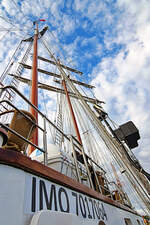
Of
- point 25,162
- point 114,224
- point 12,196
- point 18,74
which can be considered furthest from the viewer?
point 18,74

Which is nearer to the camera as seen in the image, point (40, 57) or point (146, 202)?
point (146, 202)

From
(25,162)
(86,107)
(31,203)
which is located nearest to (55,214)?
(31,203)

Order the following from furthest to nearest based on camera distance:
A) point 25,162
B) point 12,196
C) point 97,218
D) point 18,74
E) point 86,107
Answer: point 18,74
point 86,107
point 97,218
point 25,162
point 12,196

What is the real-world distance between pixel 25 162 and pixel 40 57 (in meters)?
19.4

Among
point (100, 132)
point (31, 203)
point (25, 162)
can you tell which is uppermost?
point (100, 132)

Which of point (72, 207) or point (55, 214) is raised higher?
point (72, 207)

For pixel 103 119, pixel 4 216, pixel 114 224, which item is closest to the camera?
pixel 4 216

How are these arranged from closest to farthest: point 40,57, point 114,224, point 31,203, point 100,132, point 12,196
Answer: point 12,196
point 31,203
point 114,224
point 100,132
point 40,57

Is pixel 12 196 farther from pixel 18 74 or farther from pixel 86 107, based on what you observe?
pixel 18 74

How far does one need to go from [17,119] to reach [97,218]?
2235mm

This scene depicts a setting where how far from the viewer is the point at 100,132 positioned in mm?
6816

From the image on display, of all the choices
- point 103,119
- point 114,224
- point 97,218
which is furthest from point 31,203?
point 103,119

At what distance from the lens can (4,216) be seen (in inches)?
45.9

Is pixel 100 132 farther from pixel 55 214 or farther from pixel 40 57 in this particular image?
pixel 40 57
